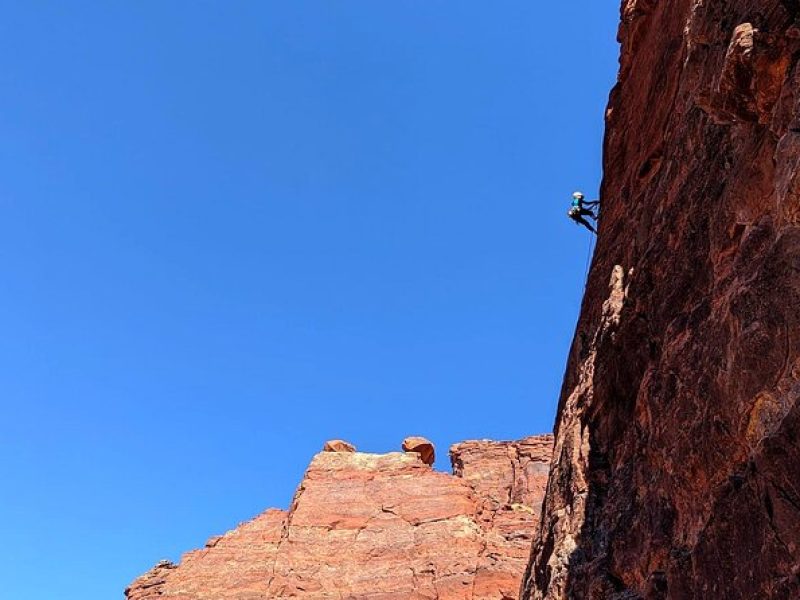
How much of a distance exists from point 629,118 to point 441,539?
33.8m

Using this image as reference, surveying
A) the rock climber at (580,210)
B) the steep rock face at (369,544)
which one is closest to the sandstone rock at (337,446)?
the steep rock face at (369,544)

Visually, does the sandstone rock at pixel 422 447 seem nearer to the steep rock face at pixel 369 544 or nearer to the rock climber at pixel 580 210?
the steep rock face at pixel 369 544

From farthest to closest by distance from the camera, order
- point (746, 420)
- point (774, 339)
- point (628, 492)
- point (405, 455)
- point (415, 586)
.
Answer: point (405, 455) → point (415, 586) → point (628, 492) → point (746, 420) → point (774, 339)

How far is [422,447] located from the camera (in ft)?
196

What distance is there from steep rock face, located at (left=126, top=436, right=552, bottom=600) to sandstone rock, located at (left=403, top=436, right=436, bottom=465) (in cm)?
291

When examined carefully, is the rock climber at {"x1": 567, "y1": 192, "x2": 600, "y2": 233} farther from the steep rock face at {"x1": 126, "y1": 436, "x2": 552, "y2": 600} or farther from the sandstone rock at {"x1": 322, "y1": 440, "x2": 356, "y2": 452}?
the sandstone rock at {"x1": 322, "y1": 440, "x2": 356, "y2": 452}

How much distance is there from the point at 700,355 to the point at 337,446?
5136cm

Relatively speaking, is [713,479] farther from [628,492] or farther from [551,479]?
[551,479]

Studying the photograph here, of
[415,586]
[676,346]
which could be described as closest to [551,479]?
[676,346]

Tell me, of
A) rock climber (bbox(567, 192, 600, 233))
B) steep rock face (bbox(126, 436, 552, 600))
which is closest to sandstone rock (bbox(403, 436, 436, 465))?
steep rock face (bbox(126, 436, 552, 600))

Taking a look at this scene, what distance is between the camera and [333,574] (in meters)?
44.3

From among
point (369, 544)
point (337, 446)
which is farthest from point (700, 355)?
point (337, 446)

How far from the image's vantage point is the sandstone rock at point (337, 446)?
58.1 metres

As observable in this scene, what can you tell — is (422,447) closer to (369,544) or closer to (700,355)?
(369,544)
